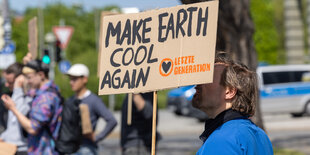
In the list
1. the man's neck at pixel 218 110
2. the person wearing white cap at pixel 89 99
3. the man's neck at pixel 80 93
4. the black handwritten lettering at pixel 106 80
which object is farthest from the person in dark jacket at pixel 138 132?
the man's neck at pixel 218 110

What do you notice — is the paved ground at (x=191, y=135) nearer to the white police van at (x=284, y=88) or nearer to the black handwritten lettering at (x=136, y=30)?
the white police van at (x=284, y=88)

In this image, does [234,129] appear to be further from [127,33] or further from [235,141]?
[127,33]

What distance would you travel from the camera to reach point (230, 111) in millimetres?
2773

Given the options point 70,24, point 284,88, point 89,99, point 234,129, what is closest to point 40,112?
point 89,99

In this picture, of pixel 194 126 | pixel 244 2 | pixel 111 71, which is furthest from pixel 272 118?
pixel 111 71

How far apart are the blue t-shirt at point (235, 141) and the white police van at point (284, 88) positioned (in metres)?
16.2

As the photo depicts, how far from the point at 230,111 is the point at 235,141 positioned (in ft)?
0.84

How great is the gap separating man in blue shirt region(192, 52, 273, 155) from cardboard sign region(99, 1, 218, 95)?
7cm

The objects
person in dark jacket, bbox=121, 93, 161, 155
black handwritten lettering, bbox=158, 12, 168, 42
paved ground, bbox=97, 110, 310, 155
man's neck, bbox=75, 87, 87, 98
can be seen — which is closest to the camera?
black handwritten lettering, bbox=158, 12, 168, 42

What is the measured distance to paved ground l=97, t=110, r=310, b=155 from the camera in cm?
1187

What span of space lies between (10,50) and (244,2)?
20.3ft

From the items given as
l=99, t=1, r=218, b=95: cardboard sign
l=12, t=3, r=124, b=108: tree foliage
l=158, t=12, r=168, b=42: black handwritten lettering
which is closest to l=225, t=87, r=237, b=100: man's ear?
l=99, t=1, r=218, b=95: cardboard sign

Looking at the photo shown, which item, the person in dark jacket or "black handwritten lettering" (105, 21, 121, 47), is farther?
the person in dark jacket

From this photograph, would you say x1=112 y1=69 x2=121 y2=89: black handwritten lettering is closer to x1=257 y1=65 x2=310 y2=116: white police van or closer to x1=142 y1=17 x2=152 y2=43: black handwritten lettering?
x1=142 y1=17 x2=152 y2=43: black handwritten lettering
